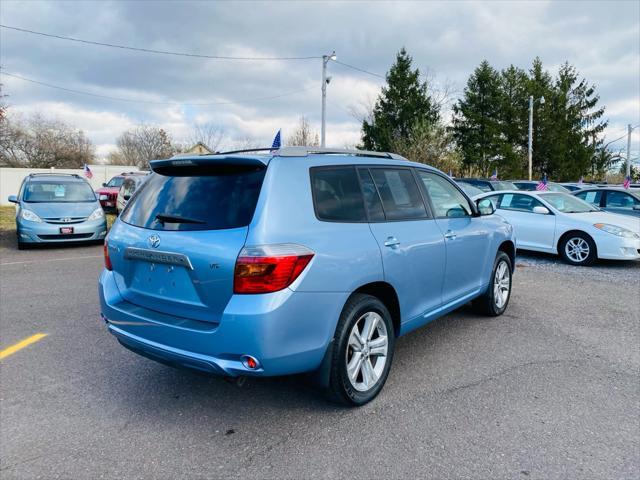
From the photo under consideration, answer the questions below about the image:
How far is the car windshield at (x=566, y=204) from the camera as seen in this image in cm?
934

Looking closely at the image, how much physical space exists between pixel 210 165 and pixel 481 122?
4161cm

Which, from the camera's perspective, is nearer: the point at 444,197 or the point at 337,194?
the point at 337,194

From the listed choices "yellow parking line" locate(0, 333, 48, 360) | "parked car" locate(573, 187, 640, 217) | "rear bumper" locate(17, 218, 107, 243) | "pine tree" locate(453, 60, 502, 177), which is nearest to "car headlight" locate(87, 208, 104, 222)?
"rear bumper" locate(17, 218, 107, 243)

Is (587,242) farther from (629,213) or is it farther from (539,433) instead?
(539,433)

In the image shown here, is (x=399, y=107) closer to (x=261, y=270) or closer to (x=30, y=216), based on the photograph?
(x=30, y=216)

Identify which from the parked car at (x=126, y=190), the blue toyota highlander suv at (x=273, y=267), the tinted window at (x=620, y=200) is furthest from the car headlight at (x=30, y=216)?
the tinted window at (x=620, y=200)

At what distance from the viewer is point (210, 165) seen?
302cm

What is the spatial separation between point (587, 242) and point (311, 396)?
7.33 meters

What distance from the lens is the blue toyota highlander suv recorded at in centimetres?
261

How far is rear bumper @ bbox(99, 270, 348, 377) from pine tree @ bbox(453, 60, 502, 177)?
4042 cm

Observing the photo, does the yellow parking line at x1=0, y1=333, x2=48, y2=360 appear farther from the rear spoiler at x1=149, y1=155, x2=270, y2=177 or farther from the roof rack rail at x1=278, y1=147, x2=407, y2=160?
the roof rack rail at x1=278, y1=147, x2=407, y2=160

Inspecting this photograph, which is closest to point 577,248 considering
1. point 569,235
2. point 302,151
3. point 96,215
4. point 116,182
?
point 569,235

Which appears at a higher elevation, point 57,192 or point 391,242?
point 57,192

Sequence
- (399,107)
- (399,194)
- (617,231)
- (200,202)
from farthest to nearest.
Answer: (399,107)
(617,231)
(399,194)
(200,202)
